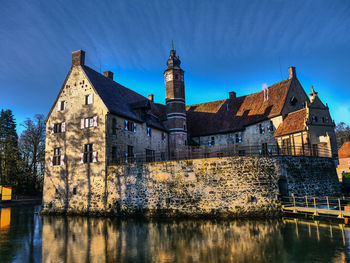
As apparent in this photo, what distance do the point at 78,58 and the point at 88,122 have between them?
7094 millimetres

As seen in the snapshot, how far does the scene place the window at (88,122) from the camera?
962 inches

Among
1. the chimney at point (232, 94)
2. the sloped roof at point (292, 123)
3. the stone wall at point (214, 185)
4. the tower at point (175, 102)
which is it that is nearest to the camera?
the stone wall at point (214, 185)

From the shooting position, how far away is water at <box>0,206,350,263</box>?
1025cm

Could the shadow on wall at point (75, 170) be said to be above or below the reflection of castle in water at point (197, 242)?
above

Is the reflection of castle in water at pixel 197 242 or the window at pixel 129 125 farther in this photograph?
the window at pixel 129 125

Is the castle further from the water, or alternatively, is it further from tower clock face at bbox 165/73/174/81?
the water

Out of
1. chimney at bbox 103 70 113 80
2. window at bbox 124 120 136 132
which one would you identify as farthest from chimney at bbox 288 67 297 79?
chimney at bbox 103 70 113 80

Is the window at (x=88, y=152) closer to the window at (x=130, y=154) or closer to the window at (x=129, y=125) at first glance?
the window at (x=130, y=154)

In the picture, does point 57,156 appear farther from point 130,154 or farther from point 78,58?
point 78,58

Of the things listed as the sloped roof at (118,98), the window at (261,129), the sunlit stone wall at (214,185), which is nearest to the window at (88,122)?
the sloped roof at (118,98)

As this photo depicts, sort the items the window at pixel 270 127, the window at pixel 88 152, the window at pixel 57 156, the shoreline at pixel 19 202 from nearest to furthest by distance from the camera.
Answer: the window at pixel 88 152
the window at pixel 57 156
the window at pixel 270 127
the shoreline at pixel 19 202

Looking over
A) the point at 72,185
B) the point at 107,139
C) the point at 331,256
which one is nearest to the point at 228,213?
the point at 331,256

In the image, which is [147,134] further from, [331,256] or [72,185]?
[331,256]

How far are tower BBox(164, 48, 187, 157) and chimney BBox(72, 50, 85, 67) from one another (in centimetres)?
921
